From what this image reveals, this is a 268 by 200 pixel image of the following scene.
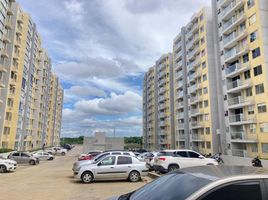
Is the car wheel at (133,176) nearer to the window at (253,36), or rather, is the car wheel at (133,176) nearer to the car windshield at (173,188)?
the car windshield at (173,188)

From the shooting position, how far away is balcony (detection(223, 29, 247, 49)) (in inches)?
1470

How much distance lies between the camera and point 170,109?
70.7m

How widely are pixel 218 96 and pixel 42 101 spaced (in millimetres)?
52015

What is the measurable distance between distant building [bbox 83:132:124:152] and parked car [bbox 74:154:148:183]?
181ft

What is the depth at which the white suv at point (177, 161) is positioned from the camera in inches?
687

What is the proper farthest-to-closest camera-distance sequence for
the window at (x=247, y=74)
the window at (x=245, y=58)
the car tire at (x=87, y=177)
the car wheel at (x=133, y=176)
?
the window at (x=245, y=58) → the window at (x=247, y=74) → the car wheel at (x=133, y=176) → the car tire at (x=87, y=177)

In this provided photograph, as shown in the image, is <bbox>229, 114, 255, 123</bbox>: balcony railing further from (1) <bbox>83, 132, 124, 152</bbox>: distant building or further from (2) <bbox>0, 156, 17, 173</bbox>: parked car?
(1) <bbox>83, 132, 124, 152</bbox>: distant building

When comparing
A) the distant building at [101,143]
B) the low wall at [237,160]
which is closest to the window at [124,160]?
the low wall at [237,160]

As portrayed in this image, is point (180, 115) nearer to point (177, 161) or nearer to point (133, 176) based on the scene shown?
point (177, 161)

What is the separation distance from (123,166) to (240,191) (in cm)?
1240

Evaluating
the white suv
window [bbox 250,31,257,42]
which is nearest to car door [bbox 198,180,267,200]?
the white suv

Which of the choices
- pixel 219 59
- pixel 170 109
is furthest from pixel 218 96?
pixel 170 109

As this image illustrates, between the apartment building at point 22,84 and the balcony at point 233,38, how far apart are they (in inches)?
1455

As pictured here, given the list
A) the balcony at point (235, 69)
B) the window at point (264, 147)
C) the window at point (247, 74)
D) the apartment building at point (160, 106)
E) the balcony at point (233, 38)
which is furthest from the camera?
the apartment building at point (160, 106)
